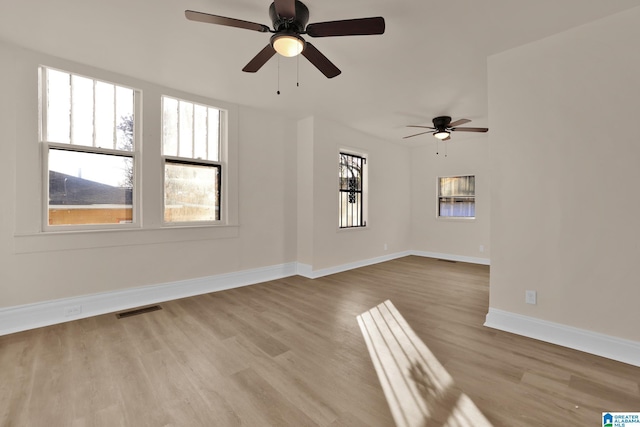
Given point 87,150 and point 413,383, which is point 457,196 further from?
point 87,150

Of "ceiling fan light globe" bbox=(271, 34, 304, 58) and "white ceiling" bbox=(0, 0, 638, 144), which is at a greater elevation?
"white ceiling" bbox=(0, 0, 638, 144)

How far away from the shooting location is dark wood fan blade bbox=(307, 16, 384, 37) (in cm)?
197

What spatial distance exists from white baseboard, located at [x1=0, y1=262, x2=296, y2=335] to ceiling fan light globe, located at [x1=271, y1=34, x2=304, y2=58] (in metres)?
3.31

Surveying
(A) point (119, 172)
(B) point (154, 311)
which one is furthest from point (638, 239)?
(A) point (119, 172)

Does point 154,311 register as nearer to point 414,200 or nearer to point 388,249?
point 388,249

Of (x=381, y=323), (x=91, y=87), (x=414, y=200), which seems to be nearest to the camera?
(x=381, y=323)

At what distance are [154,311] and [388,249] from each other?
5049 mm

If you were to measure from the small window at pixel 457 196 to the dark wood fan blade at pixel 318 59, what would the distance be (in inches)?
210

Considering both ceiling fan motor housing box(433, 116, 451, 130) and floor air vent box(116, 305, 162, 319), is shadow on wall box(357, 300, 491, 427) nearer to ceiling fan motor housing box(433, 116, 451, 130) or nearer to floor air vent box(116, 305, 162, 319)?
floor air vent box(116, 305, 162, 319)

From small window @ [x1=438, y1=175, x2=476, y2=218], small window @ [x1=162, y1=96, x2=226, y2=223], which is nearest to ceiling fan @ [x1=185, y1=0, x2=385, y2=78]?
small window @ [x1=162, y1=96, x2=226, y2=223]

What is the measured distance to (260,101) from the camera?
14.2 ft


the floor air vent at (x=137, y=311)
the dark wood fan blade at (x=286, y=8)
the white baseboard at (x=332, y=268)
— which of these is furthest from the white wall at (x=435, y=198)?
the floor air vent at (x=137, y=311)

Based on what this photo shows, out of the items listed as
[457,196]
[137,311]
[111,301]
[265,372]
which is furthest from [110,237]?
[457,196]

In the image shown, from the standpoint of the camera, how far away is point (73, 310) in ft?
10.2
